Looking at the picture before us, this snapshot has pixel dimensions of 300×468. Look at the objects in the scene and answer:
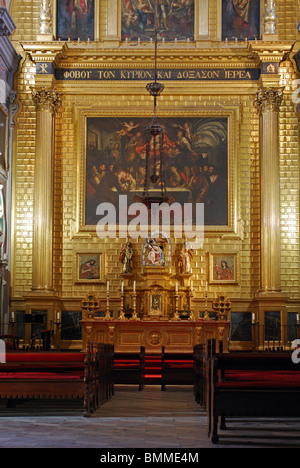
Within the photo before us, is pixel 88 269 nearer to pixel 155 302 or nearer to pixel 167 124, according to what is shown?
pixel 155 302

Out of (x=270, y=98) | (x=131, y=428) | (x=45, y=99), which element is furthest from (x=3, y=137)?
(x=131, y=428)

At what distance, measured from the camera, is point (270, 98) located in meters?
21.5

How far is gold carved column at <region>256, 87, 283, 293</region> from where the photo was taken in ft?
68.6

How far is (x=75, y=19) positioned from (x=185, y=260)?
26.2 ft

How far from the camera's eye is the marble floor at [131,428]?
7.05 m

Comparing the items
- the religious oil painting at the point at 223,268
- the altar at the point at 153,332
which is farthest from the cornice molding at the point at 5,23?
the religious oil painting at the point at 223,268

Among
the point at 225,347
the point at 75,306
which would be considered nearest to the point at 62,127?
the point at 75,306

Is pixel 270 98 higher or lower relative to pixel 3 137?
higher

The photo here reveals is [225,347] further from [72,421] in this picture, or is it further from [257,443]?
[257,443]

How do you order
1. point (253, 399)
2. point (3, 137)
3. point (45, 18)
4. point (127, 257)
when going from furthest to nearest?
point (45, 18), point (3, 137), point (127, 257), point (253, 399)

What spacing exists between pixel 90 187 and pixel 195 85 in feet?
14.2

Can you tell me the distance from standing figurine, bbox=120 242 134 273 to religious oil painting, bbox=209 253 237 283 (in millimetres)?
2312

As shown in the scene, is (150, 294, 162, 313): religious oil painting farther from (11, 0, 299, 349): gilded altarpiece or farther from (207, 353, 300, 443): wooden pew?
(207, 353, 300, 443): wooden pew

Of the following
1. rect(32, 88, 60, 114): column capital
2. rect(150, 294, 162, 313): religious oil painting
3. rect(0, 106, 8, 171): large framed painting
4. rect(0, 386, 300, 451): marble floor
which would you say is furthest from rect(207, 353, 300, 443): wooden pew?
rect(32, 88, 60, 114): column capital
